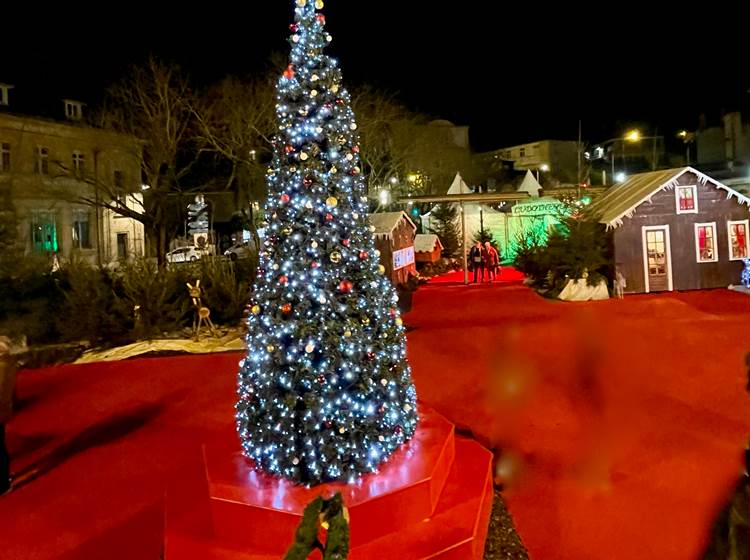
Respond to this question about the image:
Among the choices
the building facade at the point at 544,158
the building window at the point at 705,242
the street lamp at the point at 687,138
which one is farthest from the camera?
the building facade at the point at 544,158

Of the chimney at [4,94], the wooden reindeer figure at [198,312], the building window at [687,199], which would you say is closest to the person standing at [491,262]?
the building window at [687,199]

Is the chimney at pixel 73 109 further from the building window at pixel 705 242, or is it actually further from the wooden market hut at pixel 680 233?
the building window at pixel 705 242

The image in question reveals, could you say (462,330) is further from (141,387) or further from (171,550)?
(171,550)

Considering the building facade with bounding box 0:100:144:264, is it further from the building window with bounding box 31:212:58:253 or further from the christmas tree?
the christmas tree

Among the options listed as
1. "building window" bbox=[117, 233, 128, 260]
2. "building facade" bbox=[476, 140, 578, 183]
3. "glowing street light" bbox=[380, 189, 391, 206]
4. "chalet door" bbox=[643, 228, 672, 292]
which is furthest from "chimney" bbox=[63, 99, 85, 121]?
"building facade" bbox=[476, 140, 578, 183]

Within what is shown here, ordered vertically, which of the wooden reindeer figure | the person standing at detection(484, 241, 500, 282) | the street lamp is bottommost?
the wooden reindeer figure

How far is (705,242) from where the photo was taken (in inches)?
776

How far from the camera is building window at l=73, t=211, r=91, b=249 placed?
103 ft

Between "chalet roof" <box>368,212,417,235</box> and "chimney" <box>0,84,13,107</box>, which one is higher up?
"chimney" <box>0,84,13,107</box>

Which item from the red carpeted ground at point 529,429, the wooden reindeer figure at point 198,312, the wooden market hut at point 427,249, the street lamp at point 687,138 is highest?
the street lamp at point 687,138

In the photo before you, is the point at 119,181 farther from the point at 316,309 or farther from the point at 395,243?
the point at 316,309

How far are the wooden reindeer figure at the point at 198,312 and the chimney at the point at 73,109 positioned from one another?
2101cm

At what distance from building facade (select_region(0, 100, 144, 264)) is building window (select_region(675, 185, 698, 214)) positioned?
18677 millimetres

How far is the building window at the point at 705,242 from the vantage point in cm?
1966
